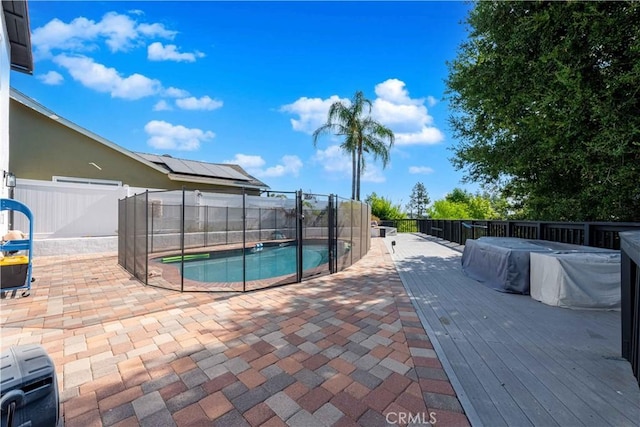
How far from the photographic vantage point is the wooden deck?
5.74 feet

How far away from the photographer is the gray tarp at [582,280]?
347 centimetres

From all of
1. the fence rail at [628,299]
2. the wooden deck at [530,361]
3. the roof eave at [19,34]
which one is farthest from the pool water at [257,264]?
the roof eave at [19,34]

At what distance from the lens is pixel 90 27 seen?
250 inches

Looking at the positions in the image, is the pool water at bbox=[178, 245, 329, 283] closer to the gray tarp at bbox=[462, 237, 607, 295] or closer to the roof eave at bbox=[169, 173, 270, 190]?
the gray tarp at bbox=[462, 237, 607, 295]

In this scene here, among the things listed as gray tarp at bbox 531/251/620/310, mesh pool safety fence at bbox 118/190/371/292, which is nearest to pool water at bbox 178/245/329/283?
mesh pool safety fence at bbox 118/190/371/292

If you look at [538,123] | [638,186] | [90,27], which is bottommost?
[638,186]

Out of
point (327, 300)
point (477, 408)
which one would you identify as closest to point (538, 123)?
point (327, 300)

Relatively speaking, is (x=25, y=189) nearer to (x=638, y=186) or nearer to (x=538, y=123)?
(x=538, y=123)

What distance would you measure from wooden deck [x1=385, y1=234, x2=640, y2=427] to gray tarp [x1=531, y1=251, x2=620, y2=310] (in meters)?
0.15

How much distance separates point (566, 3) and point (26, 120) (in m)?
14.9

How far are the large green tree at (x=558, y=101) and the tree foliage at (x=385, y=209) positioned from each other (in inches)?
564

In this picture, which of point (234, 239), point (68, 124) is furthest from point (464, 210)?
point (68, 124)

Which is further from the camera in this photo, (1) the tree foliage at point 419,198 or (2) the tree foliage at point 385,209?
(1) the tree foliage at point 419,198

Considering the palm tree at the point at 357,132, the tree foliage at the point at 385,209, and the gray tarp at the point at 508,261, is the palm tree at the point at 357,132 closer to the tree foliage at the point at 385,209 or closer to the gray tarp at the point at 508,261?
the tree foliage at the point at 385,209
